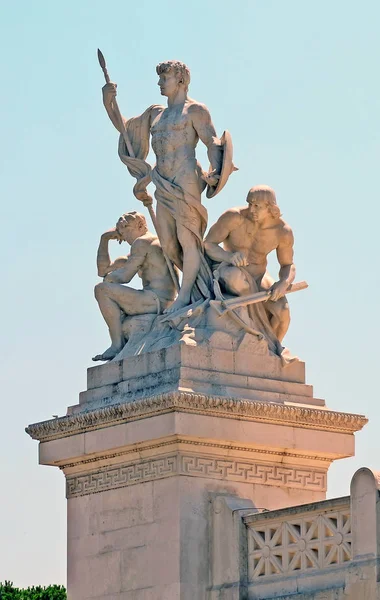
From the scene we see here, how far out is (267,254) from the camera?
885 inches

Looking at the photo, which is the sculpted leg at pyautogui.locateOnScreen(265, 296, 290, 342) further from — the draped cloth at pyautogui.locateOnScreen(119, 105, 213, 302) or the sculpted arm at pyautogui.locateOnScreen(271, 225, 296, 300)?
the draped cloth at pyautogui.locateOnScreen(119, 105, 213, 302)

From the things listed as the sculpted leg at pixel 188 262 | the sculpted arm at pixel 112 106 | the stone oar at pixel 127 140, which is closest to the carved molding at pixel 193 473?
the sculpted leg at pixel 188 262

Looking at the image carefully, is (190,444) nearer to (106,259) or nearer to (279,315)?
(279,315)

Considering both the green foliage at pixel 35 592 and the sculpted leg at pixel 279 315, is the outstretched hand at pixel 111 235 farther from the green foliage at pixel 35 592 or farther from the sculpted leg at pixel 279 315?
the green foliage at pixel 35 592

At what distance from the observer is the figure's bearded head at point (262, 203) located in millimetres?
22141

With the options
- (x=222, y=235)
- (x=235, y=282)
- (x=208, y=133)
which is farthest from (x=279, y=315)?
(x=208, y=133)

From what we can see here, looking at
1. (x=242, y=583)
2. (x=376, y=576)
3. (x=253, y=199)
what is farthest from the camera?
(x=253, y=199)

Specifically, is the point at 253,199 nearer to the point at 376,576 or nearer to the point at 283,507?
the point at 283,507

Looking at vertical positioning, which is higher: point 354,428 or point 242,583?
point 354,428

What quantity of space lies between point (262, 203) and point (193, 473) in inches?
121

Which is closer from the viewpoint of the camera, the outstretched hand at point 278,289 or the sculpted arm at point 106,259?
the outstretched hand at point 278,289

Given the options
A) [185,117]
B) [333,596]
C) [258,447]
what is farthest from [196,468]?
[185,117]

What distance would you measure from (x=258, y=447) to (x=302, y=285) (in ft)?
6.41

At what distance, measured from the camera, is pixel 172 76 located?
74.0 ft
